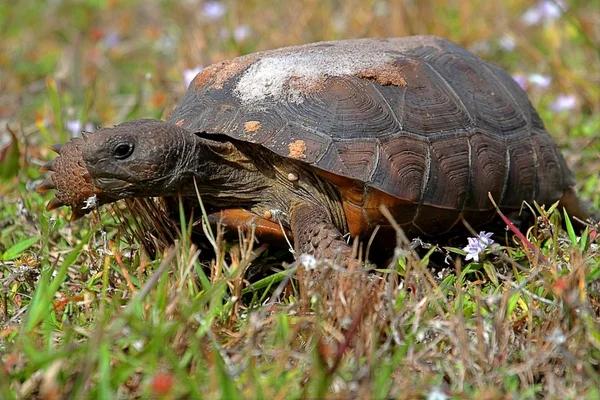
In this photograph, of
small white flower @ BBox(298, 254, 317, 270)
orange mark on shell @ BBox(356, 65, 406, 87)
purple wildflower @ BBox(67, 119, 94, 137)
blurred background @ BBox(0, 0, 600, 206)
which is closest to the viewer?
small white flower @ BBox(298, 254, 317, 270)

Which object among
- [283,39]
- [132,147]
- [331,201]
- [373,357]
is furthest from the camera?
[283,39]

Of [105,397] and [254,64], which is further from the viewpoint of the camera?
[254,64]

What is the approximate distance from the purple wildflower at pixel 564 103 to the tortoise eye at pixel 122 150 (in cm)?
312

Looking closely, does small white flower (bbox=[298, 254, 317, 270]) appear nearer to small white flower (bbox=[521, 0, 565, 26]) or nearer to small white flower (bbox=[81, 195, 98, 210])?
small white flower (bbox=[81, 195, 98, 210])

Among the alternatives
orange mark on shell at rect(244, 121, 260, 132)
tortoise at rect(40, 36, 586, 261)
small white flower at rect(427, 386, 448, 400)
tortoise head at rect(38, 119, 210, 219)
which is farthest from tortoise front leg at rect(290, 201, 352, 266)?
small white flower at rect(427, 386, 448, 400)

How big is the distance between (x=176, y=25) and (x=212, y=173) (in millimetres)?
4228

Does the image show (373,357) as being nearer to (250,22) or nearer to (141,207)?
(141,207)

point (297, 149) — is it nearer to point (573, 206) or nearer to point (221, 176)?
point (221, 176)

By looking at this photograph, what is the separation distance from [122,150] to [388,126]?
1.10m

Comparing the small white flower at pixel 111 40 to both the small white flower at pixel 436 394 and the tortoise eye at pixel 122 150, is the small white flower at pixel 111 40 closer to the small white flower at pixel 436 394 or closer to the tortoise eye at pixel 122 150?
the tortoise eye at pixel 122 150

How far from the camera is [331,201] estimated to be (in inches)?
121

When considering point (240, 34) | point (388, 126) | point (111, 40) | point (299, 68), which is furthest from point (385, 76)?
point (111, 40)

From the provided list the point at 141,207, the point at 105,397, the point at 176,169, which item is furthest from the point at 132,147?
the point at 105,397

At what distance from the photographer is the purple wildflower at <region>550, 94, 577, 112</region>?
15.7 ft
